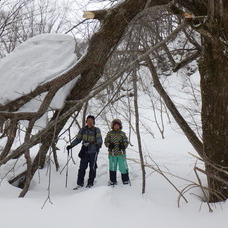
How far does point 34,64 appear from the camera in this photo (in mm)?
3137

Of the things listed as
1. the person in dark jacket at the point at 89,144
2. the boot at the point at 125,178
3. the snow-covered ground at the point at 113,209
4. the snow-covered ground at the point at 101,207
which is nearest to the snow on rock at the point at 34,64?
the snow-covered ground at the point at 101,207

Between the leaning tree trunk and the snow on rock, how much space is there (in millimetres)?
1699

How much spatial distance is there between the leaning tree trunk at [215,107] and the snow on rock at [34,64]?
1.70m

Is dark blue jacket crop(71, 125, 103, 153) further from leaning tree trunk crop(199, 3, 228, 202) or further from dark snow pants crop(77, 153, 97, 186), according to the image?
leaning tree trunk crop(199, 3, 228, 202)

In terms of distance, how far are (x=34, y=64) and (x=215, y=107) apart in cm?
230

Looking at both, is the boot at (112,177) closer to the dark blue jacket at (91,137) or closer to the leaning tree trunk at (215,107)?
the dark blue jacket at (91,137)

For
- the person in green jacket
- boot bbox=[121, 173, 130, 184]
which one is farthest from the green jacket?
boot bbox=[121, 173, 130, 184]

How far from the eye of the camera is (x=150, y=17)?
16.1 feet

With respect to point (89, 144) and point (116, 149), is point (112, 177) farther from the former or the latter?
point (89, 144)

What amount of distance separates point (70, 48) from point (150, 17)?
2.34 m

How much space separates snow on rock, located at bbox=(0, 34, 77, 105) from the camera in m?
3.06

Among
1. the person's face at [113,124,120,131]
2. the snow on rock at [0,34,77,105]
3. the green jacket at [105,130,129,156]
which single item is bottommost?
the green jacket at [105,130,129,156]

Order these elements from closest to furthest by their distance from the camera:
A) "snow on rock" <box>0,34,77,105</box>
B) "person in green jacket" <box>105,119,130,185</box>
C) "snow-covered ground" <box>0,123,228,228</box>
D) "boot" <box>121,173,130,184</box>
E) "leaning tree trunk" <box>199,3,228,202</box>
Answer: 1. "snow-covered ground" <box>0,123,228,228</box>
2. "leaning tree trunk" <box>199,3,228,202</box>
3. "snow on rock" <box>0,34,77,105</box>
4. "boot" <box>121,173,130,184</box>
5. "person in green jacket" <box>105,119,130,185</box>

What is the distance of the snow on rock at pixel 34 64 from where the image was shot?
10.0 feet
